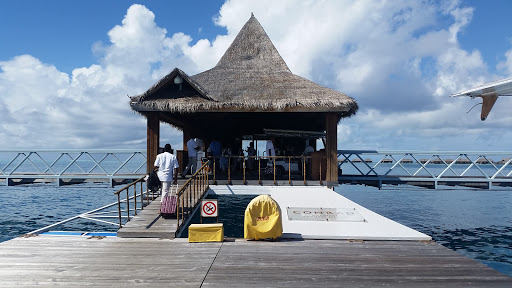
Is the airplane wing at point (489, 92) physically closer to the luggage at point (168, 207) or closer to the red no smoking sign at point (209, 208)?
the red no smoking sign at point (209, 208)

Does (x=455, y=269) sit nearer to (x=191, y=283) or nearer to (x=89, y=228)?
(x=191, y=283)

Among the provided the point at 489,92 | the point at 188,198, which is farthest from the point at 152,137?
the point at 489,92

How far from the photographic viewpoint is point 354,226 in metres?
6.37

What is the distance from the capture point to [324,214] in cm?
726

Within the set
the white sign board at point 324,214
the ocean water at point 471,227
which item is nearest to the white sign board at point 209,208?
the white sign board at point 324,214

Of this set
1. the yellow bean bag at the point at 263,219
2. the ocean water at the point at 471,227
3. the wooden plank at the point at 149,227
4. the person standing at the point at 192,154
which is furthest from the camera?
the person standing at the point at 192,154

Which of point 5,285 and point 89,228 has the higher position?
point 5,285

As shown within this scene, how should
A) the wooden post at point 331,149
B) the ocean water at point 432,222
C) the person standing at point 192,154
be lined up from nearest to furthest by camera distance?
the ocean water at point 432,222, the wooden post at point 331,149, the person standing at point 192,154

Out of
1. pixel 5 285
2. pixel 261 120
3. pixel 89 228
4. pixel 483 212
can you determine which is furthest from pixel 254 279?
pixel 483 212

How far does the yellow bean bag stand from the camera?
5.50 metres

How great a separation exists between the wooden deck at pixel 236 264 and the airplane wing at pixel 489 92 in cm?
311

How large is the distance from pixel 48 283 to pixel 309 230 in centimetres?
389

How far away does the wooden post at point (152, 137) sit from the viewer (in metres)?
11.3

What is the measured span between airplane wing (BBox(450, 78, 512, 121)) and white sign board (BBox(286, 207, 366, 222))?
3023 mm
